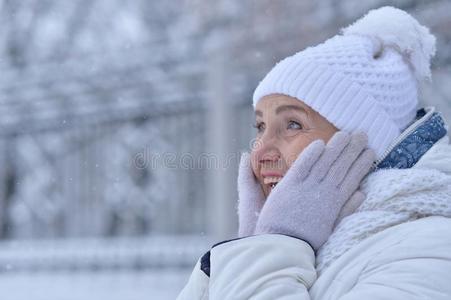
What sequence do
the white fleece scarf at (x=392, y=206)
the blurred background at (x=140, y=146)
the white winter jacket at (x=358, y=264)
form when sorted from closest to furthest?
the white winter jacket at (x=358, y=264) → the white fleece scarf at (x=392, y=206) → the blurred background at (x=140, y=146)

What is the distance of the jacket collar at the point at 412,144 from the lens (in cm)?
127

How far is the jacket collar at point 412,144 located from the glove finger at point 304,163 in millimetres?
112

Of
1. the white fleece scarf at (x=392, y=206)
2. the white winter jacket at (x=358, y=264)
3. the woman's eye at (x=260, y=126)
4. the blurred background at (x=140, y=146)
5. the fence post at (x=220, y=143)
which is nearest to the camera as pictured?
the white winter jacket at (x=358, y=264)

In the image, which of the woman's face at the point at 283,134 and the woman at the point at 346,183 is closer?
the woman at the point at 346,183

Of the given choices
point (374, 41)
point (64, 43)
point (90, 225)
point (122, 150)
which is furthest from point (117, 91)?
point (374, 41)

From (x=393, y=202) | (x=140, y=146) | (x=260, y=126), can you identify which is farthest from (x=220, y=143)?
(x=393, y=202)

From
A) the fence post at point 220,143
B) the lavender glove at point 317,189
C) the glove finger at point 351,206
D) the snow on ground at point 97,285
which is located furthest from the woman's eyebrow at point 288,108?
the snow on ground at point 97,285

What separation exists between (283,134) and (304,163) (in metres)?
0.12

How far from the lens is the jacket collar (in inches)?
50.0

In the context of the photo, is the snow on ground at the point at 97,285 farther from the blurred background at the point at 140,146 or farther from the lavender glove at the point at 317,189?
the lavender glove at the point at 317,189

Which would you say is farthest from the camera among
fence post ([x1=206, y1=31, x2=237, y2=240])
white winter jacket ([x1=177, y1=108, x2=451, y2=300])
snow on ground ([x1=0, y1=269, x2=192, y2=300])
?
snow on ground ([x1=0, y1=269, x2=192, y2=300])

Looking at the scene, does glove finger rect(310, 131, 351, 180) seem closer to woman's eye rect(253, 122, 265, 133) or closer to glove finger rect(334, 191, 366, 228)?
glove finger rect(334, 191, 366, 228)

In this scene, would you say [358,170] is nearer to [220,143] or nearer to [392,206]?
[392,206]

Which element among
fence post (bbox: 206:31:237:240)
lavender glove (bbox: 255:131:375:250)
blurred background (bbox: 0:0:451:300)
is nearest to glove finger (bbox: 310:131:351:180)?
lavender glove (bbox: 255:131:375:250)
